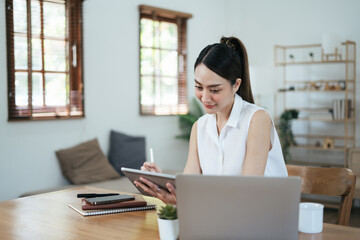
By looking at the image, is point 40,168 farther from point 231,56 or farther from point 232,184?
point 232,184

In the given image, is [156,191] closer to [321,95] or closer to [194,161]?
[194,161]

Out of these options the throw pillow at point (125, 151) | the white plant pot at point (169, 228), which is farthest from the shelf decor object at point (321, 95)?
the white plant pot at point (169, 228)

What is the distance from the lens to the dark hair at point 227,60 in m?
1.72

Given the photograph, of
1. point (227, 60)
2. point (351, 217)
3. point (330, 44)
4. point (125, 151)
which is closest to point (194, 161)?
point (227, 60)

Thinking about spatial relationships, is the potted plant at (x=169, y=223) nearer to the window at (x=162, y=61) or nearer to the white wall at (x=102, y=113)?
the white wall at (x=102, y=113)

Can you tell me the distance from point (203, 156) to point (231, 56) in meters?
0.46

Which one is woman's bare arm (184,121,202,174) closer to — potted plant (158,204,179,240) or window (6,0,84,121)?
potted plant (158,204,179,240)

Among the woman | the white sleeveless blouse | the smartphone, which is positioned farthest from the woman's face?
the smartphone

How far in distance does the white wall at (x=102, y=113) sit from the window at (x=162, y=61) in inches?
4.1

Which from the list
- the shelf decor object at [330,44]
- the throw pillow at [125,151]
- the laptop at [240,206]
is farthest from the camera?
the shelf decor object at [330,44]

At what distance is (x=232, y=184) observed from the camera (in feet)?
3.57

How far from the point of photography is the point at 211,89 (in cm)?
173

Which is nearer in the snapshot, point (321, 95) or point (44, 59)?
point (44, 59)

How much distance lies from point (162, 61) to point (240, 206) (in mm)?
4322
